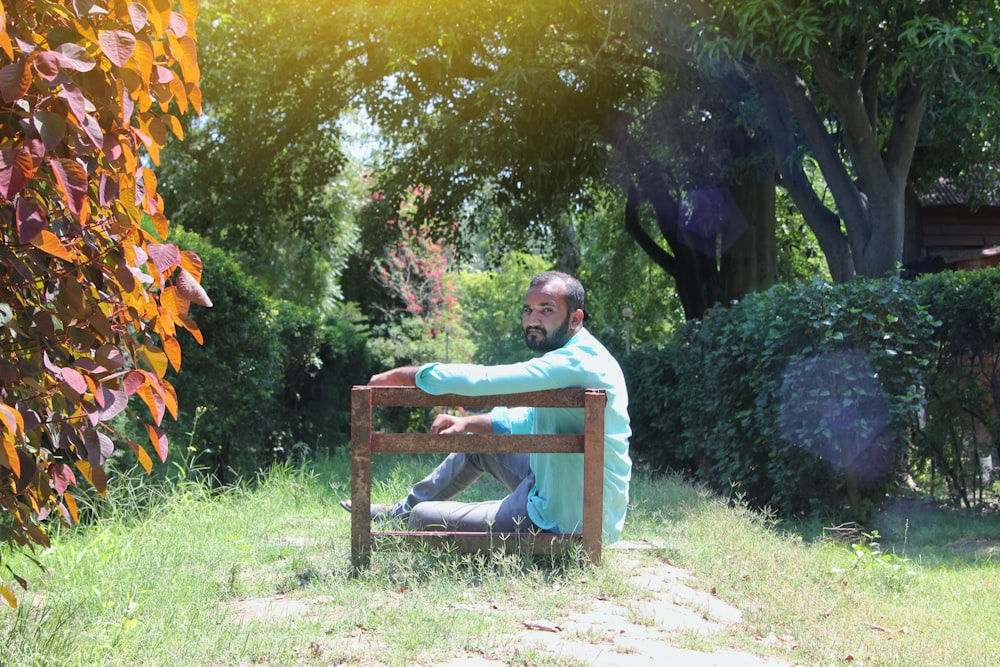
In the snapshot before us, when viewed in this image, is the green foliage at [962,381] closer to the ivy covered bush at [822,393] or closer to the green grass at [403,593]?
the ivy covered bush at [822,393]

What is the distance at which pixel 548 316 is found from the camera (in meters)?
4.92

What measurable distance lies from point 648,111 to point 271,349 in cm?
780

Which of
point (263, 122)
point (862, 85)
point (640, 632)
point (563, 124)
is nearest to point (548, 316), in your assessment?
point (640, 632)

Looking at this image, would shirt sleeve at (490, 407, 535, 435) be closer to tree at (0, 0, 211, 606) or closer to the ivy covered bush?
tree at (0, 0, 211, 606)

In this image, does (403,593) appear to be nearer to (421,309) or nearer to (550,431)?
(550,431)

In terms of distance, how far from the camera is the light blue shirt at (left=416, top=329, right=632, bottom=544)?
4.50 metres

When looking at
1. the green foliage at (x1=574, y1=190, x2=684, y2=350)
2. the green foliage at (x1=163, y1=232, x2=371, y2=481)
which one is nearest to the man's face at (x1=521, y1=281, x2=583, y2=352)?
the green foliage at (x1=163, y1=232, x2=371, y2=481)

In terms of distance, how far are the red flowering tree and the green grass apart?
44.4 feet

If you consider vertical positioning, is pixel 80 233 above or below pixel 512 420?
above

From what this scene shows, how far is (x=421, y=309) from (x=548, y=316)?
74.5 ft

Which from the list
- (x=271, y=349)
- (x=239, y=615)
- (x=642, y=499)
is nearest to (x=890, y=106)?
(x=642, y=499)

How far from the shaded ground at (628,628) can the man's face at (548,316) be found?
129 cm

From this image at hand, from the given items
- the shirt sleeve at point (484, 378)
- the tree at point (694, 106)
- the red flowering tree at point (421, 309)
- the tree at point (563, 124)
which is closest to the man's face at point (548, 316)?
the shirt sleeve at point (484, 378)

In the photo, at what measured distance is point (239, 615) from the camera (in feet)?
13.0
